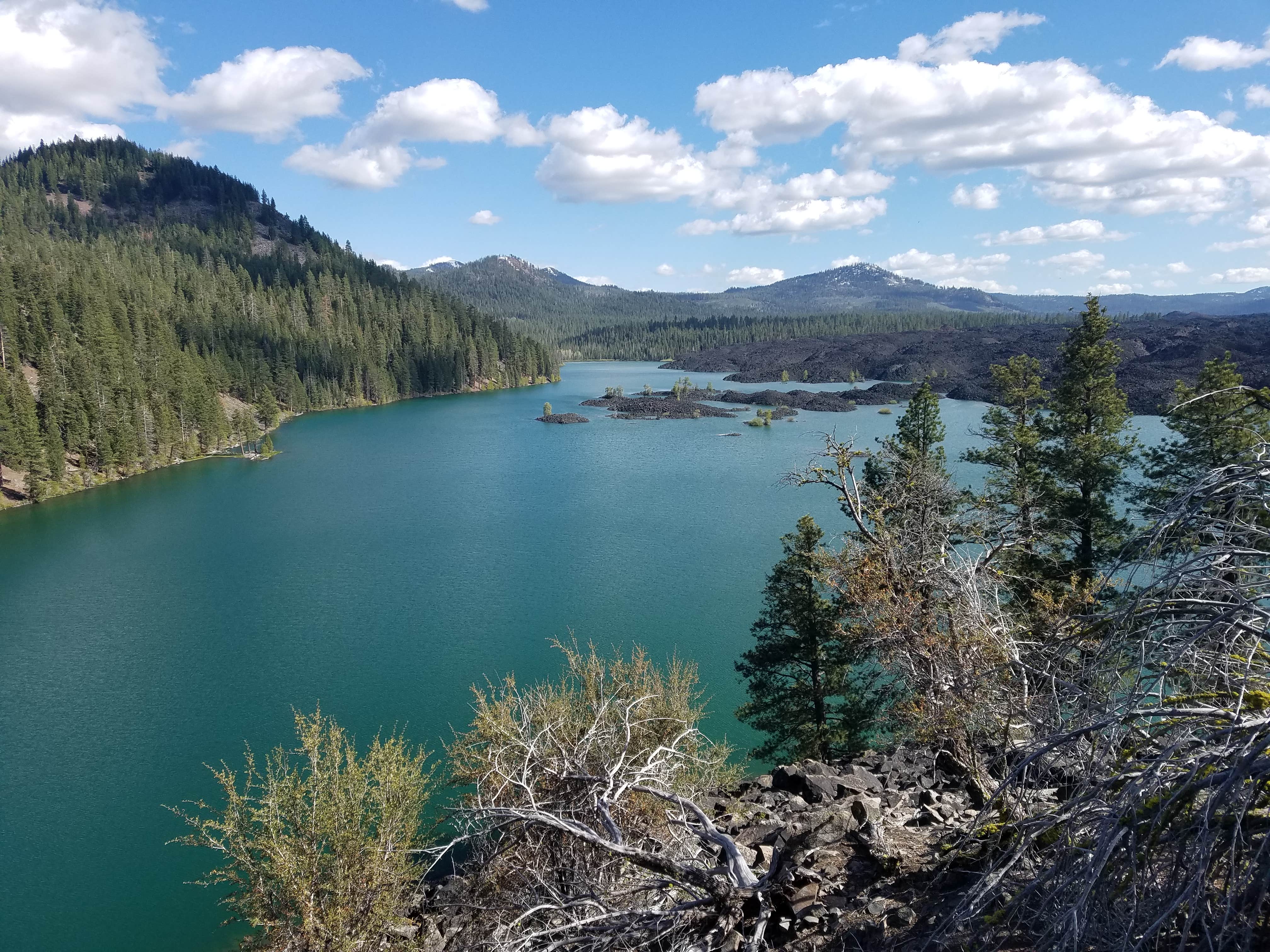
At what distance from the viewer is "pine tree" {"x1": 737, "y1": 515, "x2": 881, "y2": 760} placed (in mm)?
15867

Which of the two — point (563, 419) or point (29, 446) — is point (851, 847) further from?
point (563, 419)

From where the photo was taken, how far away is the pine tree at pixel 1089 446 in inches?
698

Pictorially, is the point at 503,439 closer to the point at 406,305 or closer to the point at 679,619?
the point at 679,619

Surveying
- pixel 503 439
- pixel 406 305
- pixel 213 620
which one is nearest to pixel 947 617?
pixel 213 620

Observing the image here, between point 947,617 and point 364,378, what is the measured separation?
10092 centimetres

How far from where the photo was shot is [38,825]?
1620 centimetres

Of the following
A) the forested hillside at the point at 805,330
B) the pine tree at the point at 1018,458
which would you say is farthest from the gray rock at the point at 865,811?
the forested hillside at the point at 805,330

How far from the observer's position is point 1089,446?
1775 centimetres

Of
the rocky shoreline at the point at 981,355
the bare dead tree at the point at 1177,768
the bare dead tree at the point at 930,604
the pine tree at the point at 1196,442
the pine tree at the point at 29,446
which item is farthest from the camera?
the rocky shoreline at the point at 981,355

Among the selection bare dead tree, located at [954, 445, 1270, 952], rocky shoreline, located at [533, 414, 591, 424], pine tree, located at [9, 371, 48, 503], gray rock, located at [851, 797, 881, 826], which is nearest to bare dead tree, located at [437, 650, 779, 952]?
gray rock, located at [851, 797, 881, 826]

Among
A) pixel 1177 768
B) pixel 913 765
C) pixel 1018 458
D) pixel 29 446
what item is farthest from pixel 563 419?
pixel 1177 768

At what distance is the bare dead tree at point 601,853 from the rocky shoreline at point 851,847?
20.8 inches

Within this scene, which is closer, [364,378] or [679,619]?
[679,619]

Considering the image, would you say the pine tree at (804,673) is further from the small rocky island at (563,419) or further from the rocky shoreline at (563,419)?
the small rocky island at (563,419)
